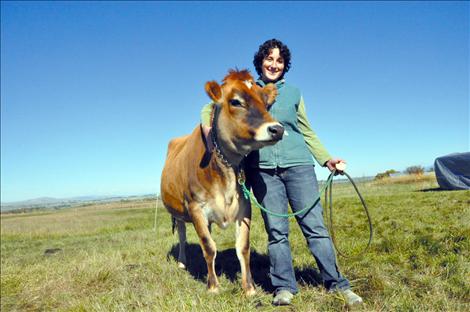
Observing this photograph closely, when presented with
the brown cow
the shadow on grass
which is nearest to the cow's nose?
the brown cow

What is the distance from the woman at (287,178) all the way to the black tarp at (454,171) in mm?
14367

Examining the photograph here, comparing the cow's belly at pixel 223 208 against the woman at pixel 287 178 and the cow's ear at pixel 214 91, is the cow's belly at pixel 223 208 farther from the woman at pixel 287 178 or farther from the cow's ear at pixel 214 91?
the cow's ear at pixel 214 91

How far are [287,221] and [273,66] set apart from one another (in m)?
1.76

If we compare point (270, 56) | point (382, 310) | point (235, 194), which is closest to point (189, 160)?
point (235, 194)

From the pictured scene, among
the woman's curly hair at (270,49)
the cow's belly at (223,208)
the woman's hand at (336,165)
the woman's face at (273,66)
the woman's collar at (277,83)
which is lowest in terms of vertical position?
the cow's belly at (223,208)

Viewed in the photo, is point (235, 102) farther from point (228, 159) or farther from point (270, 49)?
point (270, 49)

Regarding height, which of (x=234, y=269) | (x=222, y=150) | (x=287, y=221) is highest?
(x=222, y=150)

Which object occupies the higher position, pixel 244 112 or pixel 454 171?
pixel 244 112

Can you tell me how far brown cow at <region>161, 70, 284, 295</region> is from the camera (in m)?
3.58

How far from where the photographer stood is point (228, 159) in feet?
13.5

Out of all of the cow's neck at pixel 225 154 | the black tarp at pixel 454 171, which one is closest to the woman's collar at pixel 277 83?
the cow's neck at pixel 225 154

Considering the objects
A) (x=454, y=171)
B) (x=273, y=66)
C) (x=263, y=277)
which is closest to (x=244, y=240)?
(x=263, y=277)

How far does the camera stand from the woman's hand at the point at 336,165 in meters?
3.89

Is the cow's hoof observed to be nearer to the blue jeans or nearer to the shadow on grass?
the shadow on grass
